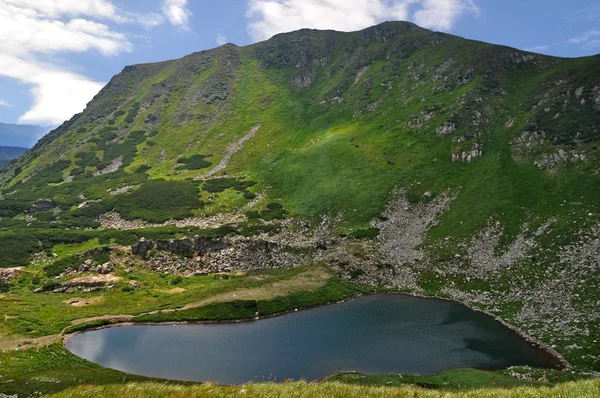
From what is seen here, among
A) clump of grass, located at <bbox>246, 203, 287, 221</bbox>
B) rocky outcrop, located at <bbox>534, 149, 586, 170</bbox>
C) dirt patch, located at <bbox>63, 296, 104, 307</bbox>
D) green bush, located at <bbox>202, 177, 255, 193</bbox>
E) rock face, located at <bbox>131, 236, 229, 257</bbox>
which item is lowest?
dirt patch, located at <bbox>63, 296, 104, 307</bbox>

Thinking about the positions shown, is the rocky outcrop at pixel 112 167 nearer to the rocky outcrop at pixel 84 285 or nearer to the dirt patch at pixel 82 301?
the rocky outcrop at pixel 84 285

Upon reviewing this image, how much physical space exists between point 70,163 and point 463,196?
15623cm

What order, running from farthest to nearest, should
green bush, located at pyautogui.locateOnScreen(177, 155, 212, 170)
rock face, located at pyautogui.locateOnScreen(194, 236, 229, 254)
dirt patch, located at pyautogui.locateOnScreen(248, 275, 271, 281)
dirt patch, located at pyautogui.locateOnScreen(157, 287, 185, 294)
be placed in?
1. green bush, located at pyautogui.locateOnScreen(177, 155, 212, 170)
2. rock face, located at pyautogui.locateOnScreen(194, 236, 229, 254)
3. dirt patch, located at pyautogui.locateOnScreen(248, 275, 271, 281)
4. dirt patch, located at pyautogui.locateOnScreen(157, 287, 185, 294)

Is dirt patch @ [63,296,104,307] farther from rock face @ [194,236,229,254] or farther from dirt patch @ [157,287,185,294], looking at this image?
rock face @ [194,236,229,254]

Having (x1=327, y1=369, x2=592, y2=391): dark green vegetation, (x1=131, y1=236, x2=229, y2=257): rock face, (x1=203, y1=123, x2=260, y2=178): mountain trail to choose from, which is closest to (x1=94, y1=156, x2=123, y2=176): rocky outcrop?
(x1=203, y1=123, x2=260, y2=178): mountain trail

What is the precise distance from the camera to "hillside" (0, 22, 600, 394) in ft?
205

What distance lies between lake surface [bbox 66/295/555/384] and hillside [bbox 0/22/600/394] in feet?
21.3

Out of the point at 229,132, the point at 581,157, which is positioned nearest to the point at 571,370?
the point at 581,157

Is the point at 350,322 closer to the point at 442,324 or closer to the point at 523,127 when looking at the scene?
the point at 442,324

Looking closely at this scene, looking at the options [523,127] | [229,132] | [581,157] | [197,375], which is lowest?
[197,375]

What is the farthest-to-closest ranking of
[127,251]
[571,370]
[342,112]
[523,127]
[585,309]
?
[342,112]
[523,127]
[127,251]
[585,309]
[571,370]

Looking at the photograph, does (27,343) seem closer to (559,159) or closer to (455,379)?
(455,379)

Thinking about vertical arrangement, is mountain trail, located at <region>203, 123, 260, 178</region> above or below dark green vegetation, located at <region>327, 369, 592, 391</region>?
above

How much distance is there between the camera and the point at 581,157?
83.9 m
